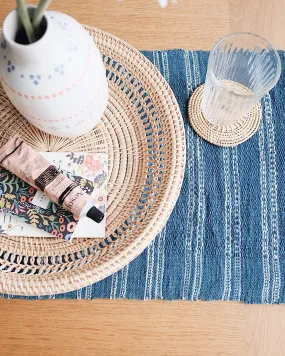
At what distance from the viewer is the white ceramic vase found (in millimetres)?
375

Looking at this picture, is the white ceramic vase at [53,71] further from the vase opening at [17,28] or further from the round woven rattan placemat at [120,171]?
the round woven rattan placemat at [120,171]

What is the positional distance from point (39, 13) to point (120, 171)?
0.27 m

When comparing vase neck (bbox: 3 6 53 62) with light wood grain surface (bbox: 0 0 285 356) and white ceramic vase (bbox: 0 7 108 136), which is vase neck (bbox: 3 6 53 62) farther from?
light wood grain surface (bbox: 0 0 285 356)

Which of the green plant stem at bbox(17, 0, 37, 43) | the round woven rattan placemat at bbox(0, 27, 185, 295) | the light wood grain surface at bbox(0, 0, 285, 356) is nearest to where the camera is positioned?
the green plant stem at bbox(17, 0, 37, 43)

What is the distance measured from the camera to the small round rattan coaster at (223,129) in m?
0.67

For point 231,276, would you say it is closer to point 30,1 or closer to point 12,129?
point 12,129

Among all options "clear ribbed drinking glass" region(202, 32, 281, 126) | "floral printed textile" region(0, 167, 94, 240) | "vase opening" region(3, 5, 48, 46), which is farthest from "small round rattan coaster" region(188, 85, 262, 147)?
"vase opening" region(3, 5, 48, 46)

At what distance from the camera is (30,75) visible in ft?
1.27

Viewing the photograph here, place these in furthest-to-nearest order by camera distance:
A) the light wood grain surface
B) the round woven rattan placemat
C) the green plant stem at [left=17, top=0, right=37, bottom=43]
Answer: the light wood grain surface, the round woven rattan placemat, the green plant stem at [left=17, top=0, right=37, bottom=43]

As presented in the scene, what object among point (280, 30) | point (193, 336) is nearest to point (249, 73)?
point (280, 30)

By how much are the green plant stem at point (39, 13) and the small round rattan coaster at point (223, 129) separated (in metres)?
0.35

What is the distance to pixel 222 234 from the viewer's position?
0.65 m

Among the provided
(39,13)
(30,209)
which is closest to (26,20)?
(39,13)

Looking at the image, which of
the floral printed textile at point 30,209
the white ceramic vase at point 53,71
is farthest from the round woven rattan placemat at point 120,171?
the white ceramic vase at point 53,71
